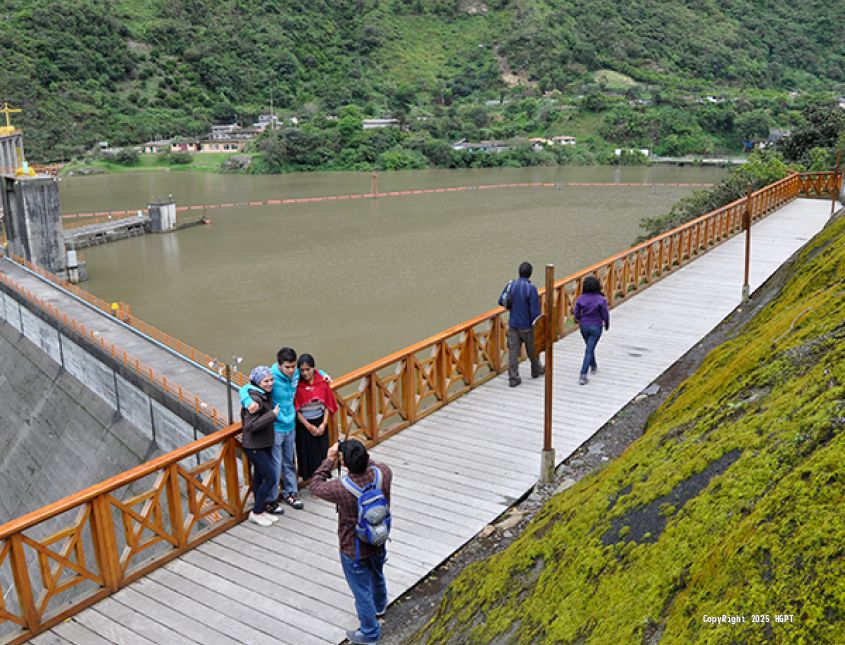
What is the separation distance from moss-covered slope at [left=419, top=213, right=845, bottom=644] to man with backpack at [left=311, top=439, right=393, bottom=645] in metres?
0.46

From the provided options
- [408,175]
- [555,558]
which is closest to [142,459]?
[555,558]

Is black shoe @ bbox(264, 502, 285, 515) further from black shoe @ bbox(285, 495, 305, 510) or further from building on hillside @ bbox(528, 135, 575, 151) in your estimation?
building on hillside @ bbox(528, 135, 575, 151)

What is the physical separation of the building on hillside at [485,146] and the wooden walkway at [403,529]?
7219 cm

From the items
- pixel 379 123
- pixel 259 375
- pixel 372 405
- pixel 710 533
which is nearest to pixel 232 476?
pixel 259 375

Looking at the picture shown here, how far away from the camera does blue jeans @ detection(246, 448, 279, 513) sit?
5.70 meters

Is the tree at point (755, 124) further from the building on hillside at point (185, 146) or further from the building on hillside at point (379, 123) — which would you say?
the building on hillside at point (185, 146)

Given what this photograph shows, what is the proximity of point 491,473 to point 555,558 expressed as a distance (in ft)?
10.1

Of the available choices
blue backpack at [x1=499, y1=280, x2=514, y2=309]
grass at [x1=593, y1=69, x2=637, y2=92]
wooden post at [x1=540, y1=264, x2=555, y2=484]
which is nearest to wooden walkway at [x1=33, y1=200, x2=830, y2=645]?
wooden post at [x1=540, y1=264, x2=555, y2=484]

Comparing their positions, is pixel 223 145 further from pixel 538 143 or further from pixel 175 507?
pixel 175 507

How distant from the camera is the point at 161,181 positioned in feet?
237

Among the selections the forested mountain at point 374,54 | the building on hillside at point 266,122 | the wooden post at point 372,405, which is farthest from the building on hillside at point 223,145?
the wooden post at point 372,405

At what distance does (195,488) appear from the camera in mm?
5719

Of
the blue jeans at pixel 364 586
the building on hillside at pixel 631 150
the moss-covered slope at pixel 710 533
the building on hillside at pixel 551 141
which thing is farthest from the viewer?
the building on hillside at pixel 551 141

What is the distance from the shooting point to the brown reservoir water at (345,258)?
27.8 meters
